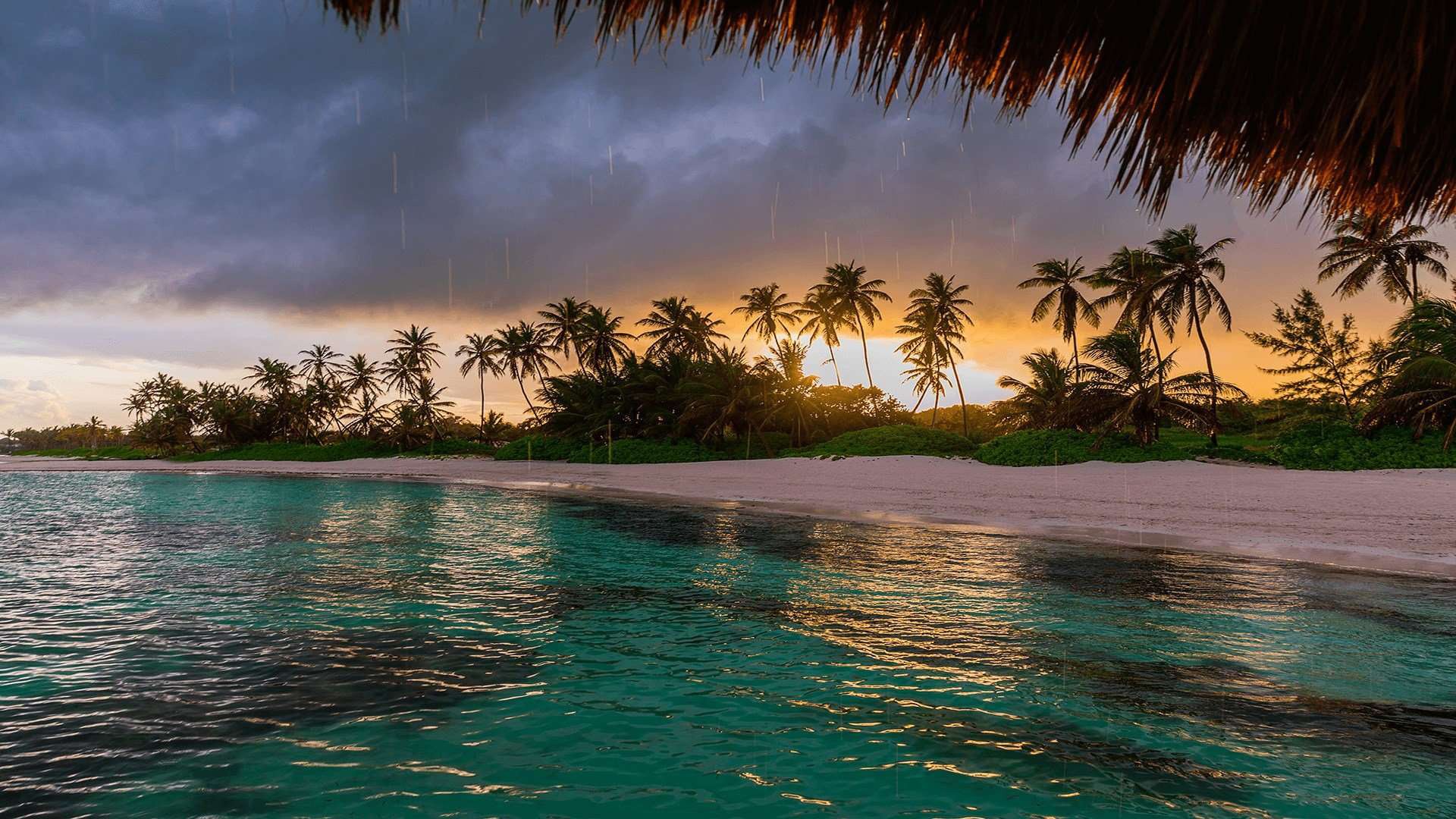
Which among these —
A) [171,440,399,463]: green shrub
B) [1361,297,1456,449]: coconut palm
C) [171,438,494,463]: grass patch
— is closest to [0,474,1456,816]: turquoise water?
[1361,297,1456,449]: coconut palm

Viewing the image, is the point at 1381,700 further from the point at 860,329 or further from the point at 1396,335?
the point at 860,329

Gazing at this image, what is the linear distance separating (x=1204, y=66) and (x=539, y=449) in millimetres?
43474

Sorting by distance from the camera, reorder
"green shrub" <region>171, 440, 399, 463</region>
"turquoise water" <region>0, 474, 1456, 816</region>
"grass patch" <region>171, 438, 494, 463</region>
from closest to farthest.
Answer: "turquoise water" <region>0, 474, 1456, 816</region>
"grass patch" <region>171, 438, 494, 463</region>
"green shrub" <region>171, 440, 399, 463</region>

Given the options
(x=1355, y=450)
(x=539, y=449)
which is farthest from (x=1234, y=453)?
(x=539, y=449)

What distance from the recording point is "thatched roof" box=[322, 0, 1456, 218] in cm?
254

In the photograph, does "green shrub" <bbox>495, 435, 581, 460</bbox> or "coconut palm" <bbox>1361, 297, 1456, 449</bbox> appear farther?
"green shrub" <bbox>495, 435, 581, 460</bbox>

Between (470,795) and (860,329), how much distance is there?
49.9 meters

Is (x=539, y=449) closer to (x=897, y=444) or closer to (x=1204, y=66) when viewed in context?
(x=897, y=444)

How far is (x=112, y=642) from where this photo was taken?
678cm

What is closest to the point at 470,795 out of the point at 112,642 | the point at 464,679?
the point at 464,679

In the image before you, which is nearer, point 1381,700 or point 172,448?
point 1381,700

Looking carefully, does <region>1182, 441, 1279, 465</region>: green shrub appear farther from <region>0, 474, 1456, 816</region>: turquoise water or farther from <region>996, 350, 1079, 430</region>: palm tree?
<region>0, 474, 1456, 816</region>: turquoise water

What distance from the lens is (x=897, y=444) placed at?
31656 mm

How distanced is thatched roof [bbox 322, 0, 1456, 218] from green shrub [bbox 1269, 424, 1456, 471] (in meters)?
21.8
